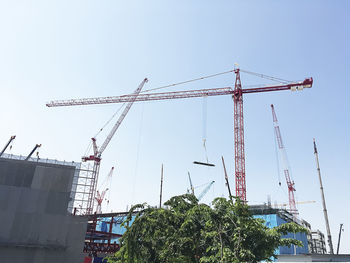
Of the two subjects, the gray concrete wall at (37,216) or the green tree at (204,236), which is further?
the gray concrete wall at (37,216)

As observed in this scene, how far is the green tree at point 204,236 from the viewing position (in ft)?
53.0

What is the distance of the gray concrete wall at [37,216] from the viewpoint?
1184 inches

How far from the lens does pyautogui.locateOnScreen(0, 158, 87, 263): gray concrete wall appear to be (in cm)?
3008

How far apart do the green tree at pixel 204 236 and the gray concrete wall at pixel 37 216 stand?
52.5 ft

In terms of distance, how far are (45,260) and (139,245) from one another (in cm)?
1906

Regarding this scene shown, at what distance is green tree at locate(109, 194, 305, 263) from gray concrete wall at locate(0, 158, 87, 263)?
16000 mm

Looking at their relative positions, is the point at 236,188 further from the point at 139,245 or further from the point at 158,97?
the point at 139,245

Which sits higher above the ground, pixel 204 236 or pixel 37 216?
pixel 37 216

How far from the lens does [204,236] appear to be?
17781 millimetres

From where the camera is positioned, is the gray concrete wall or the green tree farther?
the gray concrete wall

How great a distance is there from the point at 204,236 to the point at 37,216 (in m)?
23.1

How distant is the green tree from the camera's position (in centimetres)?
1616

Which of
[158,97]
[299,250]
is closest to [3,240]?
[158,97]

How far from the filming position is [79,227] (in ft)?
113
